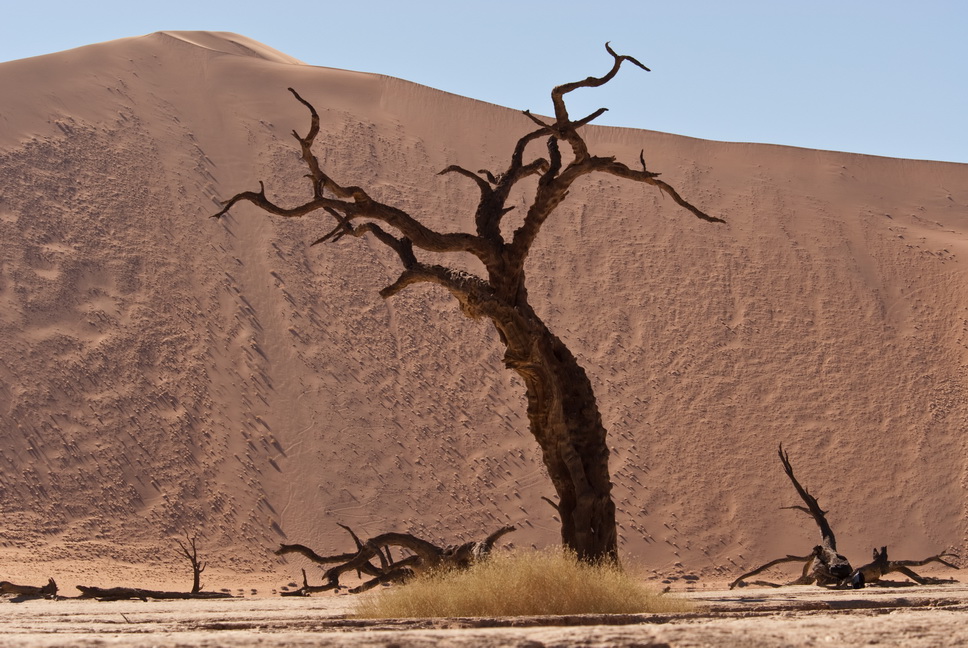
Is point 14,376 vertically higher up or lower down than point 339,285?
lower down

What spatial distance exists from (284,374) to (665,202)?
16723 mm

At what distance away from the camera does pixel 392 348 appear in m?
31.9

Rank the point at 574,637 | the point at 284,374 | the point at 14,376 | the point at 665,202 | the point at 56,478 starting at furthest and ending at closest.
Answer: the point at 665,202 → the point at 284,374 → the point at 14,376 → the point at 56,478 → the point at 574,637

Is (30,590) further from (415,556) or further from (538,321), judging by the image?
(538,321)

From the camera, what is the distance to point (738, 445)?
3033 centimetres

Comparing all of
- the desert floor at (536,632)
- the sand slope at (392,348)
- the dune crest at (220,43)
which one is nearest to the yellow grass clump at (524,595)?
the desert floor at (536,632)

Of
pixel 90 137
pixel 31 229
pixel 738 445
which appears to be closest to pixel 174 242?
pixel 31 229

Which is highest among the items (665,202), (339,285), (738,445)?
(665,202)

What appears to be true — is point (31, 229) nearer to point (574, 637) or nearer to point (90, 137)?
point (90, 137)

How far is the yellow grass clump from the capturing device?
7.69m

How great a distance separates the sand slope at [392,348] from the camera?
2645 cm

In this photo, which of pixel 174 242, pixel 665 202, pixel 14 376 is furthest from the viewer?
pixel 665 202

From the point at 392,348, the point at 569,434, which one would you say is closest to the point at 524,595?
the point at 569,434

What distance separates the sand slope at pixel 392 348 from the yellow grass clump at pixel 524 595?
15010 mm
